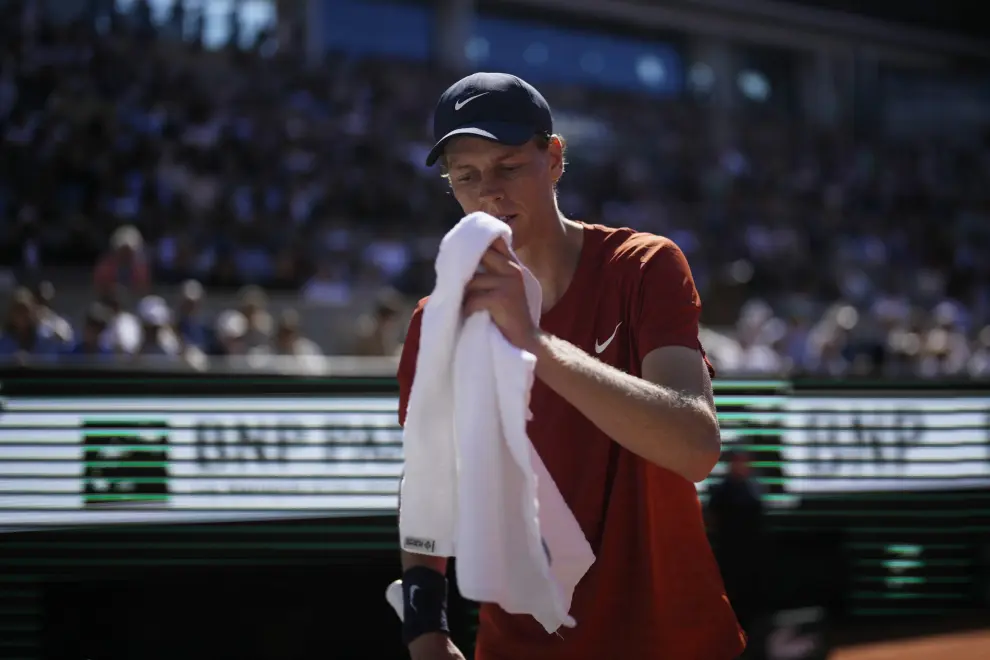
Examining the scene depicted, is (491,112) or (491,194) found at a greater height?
(491,112)

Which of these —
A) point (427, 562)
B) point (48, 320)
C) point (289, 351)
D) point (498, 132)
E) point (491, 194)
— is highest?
point (498, 132)

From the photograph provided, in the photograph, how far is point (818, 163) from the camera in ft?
80.4

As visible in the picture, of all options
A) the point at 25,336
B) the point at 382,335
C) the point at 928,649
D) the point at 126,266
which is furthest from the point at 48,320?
the point at 928,649

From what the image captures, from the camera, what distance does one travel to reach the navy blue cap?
1868 mm

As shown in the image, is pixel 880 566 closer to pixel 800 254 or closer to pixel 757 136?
pixel 800 254

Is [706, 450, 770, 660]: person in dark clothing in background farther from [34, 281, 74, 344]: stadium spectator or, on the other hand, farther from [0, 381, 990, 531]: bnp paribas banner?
[34, 281, 74, 344]: stadium spectator

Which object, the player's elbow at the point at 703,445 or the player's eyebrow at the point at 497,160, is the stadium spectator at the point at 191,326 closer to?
the player's eyebrow at the point at 497,160

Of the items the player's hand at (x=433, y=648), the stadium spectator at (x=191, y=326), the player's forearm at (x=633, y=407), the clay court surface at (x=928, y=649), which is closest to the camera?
the player's forearm at (x=633, y=407)

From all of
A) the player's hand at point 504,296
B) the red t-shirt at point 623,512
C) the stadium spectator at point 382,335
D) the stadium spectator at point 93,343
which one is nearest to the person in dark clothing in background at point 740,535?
the red t-shirt at point 623,512

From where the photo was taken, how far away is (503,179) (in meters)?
1.94

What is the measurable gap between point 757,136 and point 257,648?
22492 mm

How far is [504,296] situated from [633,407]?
0.27m

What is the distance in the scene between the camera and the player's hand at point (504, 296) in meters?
1.69

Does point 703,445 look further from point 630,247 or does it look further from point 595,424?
point 630,247
